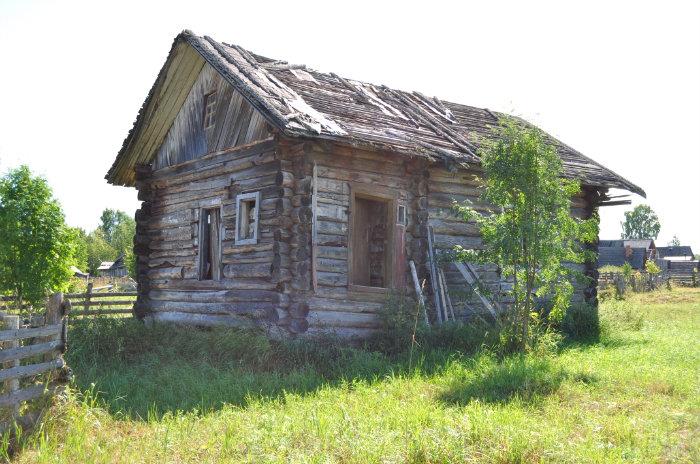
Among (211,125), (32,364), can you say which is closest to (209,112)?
(211,125)

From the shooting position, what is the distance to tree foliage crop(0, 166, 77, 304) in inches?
696

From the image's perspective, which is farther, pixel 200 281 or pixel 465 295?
pixel 200 281

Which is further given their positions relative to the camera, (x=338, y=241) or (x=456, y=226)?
(x=456, y=226)

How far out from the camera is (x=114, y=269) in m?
64.9

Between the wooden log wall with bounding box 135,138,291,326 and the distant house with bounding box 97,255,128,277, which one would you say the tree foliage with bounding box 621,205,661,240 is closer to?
the distant house with bounding box 97,255,128,277

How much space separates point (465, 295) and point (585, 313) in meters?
3.31

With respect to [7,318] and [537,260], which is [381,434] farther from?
[537,260]

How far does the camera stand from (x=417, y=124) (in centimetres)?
1303

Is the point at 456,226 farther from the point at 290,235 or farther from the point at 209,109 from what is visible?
the point at 209,109

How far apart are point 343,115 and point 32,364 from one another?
23.0ft

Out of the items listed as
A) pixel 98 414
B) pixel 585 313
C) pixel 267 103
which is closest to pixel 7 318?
pixel 98 414

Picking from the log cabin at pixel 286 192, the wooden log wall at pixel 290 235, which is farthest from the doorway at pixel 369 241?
the wooden log wall at pixel 290 235

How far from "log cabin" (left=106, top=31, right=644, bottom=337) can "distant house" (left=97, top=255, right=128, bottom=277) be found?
51903mm

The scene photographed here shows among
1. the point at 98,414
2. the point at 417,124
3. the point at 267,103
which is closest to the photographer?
the point at 98,414
